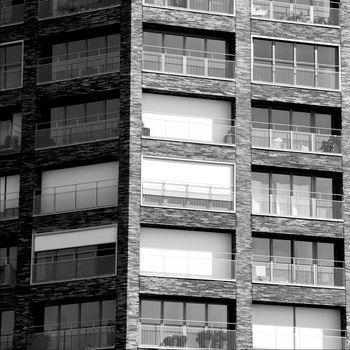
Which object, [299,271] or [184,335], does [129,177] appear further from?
[299,271]

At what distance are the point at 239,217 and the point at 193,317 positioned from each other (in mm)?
5472

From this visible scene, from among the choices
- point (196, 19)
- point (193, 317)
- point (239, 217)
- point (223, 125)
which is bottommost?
point (193, 317)

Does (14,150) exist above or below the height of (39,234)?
above

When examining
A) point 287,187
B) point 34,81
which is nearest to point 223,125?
point 287,187

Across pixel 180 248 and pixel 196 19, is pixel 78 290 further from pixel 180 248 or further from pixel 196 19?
pixel 196 19

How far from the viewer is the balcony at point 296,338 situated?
227 feet

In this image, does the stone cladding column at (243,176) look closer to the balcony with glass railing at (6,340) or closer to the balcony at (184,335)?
the balcony at (184,335)

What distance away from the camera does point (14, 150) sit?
7219cm

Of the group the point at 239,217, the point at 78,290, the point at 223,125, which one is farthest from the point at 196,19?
the point at 78,290

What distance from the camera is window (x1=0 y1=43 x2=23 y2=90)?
7381cm

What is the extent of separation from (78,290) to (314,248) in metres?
12.3

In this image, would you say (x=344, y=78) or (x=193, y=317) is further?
(x=344, y=78)

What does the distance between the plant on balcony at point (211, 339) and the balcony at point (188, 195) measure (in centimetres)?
627

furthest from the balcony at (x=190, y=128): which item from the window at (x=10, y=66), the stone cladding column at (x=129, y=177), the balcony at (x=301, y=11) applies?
the window at (x=10, y=66)
